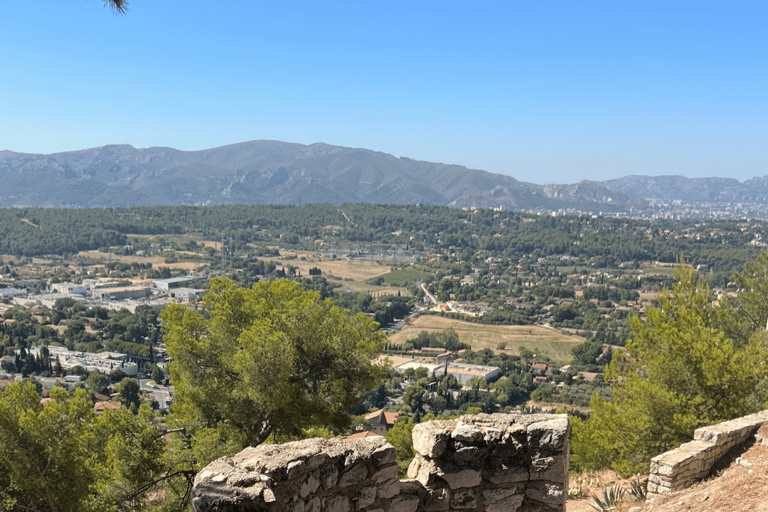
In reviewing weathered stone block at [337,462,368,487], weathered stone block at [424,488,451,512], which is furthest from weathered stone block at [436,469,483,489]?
weathered stone block at [337,462,368,487]

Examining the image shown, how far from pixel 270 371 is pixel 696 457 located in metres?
6.12


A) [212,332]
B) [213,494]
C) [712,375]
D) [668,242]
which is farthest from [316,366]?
[668,242]

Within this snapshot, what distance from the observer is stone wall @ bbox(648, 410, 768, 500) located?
7.79m

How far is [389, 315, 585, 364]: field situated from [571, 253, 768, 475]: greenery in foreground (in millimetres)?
51960

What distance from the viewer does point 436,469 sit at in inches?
275

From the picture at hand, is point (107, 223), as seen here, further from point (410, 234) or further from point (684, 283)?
point (684, 283)

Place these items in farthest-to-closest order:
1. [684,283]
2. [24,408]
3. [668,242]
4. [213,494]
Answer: [668,242] < [684,283] < [24,408] < [213,494]

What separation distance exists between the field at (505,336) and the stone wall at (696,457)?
54794mm

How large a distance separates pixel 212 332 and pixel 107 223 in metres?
167

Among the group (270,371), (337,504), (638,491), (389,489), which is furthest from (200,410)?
(638,491)

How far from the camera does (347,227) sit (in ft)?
598

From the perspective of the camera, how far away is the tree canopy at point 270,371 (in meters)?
→ 9.41

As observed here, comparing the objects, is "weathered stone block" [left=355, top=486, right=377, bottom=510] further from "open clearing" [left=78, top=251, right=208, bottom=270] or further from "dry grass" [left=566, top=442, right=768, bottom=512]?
"open clearing" [left=78, top=251, right=208, bottom=270]

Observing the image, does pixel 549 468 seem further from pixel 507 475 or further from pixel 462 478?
pixel 462 478
